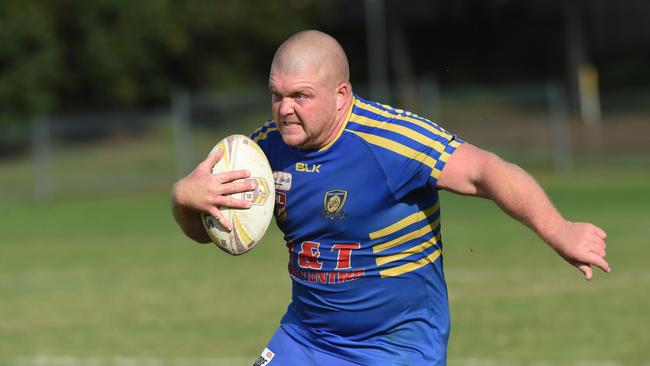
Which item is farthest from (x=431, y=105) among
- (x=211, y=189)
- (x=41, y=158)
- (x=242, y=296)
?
(x=211, y=189)

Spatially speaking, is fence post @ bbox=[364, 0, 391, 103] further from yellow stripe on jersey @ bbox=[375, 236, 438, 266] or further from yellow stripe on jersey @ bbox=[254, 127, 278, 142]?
yellow stripe on jersey @ bbox=[375, 236, 438, 266]

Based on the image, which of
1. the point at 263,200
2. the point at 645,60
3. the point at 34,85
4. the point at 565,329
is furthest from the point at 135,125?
the point at 263,200

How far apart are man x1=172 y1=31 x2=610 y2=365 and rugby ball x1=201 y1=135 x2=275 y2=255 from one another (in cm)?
6

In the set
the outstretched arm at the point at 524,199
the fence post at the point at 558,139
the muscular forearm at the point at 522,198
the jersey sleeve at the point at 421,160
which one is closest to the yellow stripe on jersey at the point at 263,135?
the jersey sleeve at the point at 421,160

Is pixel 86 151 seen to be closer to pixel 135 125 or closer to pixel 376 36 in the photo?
pixel 135 125

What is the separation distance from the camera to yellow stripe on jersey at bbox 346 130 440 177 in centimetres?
480

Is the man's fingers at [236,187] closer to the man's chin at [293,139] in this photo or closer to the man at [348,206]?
the man at [348,206]

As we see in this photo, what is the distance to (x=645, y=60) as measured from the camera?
1831 inches

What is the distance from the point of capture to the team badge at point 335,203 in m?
4.98

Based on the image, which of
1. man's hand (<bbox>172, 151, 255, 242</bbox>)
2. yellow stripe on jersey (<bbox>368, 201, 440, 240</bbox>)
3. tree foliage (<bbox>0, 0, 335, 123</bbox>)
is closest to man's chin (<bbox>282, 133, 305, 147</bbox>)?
man's hand (<bbox>172, 151, 255, 242</bbox>)

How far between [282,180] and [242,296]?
7673mm

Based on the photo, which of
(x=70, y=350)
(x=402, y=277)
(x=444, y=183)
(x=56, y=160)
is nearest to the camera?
(x=444, y=183)

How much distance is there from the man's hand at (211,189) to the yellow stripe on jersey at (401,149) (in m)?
0.56

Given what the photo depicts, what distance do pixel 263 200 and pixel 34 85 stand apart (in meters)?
34.8
